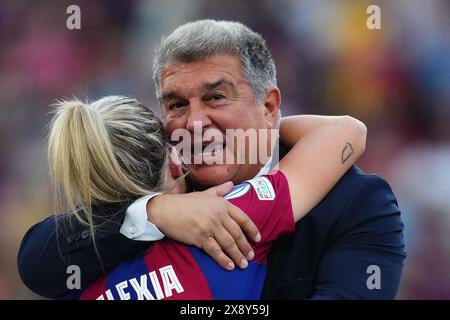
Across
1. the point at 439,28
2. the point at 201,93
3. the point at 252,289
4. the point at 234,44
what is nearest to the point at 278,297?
the point at 252,289

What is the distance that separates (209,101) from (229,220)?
0.38 m

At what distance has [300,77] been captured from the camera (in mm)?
3289

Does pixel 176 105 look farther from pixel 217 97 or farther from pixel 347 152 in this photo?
pixel 347 152

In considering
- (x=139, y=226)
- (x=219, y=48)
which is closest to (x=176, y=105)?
(x=219, y=48)

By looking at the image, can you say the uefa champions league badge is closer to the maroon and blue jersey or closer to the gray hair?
the maroon and blue jersey

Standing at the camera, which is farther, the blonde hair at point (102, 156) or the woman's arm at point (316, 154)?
the woman's arm at point (316, 154)

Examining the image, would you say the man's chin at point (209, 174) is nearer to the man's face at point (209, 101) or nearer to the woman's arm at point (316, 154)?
the man's face at point (209, 101)

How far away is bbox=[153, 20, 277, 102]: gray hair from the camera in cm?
156

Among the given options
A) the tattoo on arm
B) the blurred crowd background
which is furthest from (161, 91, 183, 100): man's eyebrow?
the blurred crowd background

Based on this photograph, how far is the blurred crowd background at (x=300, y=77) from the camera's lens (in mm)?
3016

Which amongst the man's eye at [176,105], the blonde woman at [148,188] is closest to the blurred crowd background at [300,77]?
the man's eye at [176,105]

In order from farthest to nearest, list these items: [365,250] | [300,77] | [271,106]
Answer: [300,77] < [271,106] < [365,250]

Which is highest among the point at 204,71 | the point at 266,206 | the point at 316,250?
the point at 204,71

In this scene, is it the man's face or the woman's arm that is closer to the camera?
the woman's arm
